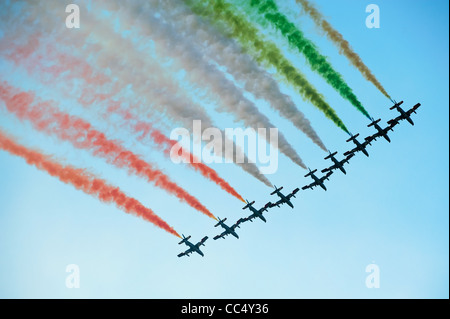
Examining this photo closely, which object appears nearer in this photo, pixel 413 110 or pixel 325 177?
pixel 413 110

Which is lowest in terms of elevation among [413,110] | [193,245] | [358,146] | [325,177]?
[193,245]

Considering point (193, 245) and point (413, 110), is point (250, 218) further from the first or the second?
point (413, 110)

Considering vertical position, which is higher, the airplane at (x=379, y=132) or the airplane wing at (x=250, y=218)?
the airplane at (x=379, y=132)

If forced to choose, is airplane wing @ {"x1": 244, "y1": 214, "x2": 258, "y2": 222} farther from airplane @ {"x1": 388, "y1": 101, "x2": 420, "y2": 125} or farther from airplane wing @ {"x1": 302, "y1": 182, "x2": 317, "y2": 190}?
airplane @ {"x1": 388, "y1": 101, "x2": 420, "y2": 125}

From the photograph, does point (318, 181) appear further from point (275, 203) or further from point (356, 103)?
point (356, 103)

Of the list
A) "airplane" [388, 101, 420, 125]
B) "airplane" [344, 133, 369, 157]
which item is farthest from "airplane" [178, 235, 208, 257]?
"airplane" [388, 101, 420, 125]

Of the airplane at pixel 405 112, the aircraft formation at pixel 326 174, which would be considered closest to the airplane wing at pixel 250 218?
the aircraft formation at pixel 326 174

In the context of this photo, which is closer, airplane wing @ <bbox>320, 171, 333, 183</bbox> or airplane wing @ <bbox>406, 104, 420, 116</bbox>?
airplane wing @ <bbox>406, 104, 420, 116</bbox>

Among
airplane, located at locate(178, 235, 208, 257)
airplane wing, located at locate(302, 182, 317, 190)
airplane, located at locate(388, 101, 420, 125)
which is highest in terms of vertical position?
airplane, located at locate(388, 101, 420, 125)

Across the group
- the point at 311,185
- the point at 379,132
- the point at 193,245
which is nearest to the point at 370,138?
the point at 379,132

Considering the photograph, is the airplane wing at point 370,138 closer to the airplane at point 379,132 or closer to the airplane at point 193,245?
the airplane at point 379,132
